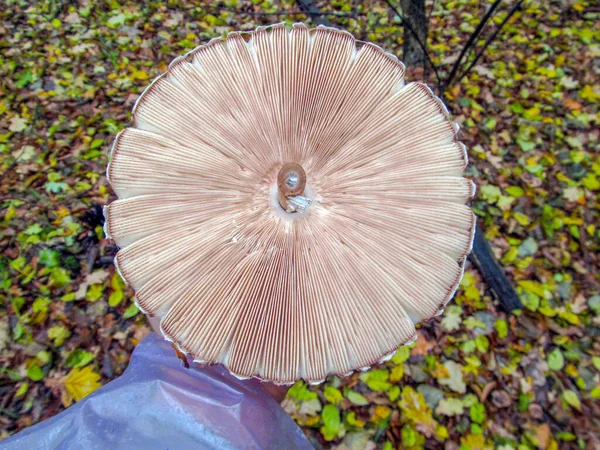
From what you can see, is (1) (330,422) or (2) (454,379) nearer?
(1) (330,422)

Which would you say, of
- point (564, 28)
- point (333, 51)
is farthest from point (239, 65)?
point (564, 28)

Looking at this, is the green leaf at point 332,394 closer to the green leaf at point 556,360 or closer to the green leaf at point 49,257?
the green leaf at point 556,360

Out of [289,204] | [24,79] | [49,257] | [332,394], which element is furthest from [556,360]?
[24,79]

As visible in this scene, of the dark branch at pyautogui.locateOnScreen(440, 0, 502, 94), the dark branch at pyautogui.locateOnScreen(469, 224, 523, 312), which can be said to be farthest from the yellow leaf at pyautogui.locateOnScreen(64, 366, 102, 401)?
the dark branch at pyautogui.locateOnScreen(440, 0, 502, 94)

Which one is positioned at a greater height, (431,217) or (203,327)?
(431,217)

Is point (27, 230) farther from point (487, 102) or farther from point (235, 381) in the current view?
point (487, 102)

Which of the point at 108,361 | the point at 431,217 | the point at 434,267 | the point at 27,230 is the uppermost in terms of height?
the point at 431,217

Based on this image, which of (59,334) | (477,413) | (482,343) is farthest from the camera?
(482,343)

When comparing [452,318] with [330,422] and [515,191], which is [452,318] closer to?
[330,422]
